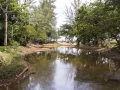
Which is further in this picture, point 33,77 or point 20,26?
point 20,26

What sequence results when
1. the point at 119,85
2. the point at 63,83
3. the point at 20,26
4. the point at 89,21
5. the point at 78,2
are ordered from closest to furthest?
the point at 119,85 → the point at 63,83 → the point at 89,21 → the point at 20,26 → the point at 78,2

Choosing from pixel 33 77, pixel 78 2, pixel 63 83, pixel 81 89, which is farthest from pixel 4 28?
pixel 78 2

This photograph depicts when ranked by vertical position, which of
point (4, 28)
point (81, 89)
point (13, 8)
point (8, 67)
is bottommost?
point (81, 89)

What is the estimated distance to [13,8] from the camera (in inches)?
882

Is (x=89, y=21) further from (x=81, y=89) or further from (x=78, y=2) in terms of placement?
(x=78, y=2)

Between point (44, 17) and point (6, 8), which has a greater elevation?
point (44, 17)

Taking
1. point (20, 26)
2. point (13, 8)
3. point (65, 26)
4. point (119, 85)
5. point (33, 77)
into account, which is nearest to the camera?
point (119, 85)

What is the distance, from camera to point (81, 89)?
997 cm

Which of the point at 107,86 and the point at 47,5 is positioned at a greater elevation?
the point at 47,5

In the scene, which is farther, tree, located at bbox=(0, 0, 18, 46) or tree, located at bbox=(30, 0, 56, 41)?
tree, located at bbox=(30, 0, 56, 41)

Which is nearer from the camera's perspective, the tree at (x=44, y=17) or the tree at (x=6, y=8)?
the tree at (x=6, y=8)

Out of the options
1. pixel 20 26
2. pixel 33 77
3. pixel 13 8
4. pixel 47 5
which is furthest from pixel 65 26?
pixel 33 77

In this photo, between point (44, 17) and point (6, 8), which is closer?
point (6, 8)

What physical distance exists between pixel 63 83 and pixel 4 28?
14273 mm
